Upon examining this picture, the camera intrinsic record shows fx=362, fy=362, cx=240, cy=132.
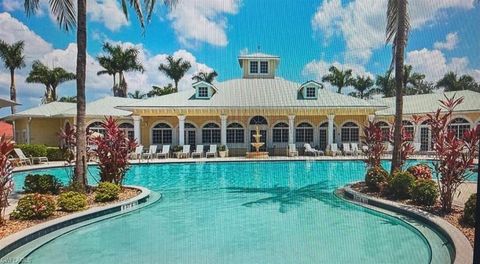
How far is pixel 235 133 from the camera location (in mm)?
26750

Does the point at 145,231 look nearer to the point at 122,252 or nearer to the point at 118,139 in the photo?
the point at 122,252

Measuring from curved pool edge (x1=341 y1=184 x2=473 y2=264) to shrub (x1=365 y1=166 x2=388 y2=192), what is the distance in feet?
1.90

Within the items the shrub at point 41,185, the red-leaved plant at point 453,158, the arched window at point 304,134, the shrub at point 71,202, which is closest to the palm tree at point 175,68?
the arched window at point 304,134

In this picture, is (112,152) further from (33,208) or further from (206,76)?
(206,76)

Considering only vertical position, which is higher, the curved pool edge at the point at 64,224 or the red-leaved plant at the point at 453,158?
the red-leaved plant at the point at 453,158

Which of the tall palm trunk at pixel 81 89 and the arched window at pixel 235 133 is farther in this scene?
the arched window at pixel 235 133

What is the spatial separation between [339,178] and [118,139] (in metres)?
9.31

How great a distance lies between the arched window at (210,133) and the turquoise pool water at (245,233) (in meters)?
13.7

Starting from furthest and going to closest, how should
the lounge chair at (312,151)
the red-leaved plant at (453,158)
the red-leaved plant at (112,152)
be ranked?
the lounge chair at (312,151)
the red-leaved plant at (112,152)
the red-leaved plant at (453,158)

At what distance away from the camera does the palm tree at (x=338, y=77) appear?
135 feet

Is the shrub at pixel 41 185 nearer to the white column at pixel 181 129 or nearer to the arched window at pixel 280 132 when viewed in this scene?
the white column at pixel 181 129

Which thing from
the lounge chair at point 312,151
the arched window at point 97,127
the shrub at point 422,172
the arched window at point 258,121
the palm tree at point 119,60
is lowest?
the shrub at point 422,172

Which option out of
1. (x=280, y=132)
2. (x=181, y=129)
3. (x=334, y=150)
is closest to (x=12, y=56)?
(x=181, y=129)

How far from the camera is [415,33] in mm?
10961
